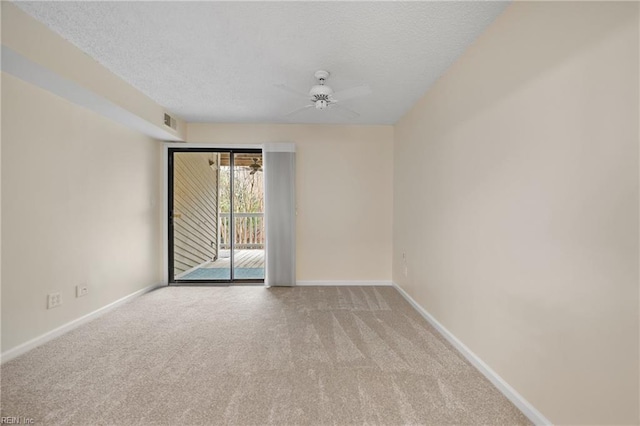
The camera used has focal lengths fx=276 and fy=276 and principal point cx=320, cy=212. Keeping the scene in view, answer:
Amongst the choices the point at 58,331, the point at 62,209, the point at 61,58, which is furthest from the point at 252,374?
the point at 61,58

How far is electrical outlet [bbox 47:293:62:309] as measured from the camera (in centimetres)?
240

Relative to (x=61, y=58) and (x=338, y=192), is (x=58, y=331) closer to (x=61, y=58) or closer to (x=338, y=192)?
(x=61, y=58)

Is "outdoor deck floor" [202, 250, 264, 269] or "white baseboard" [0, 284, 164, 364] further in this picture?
"outdoor deck floor" [202, 250, 264, 269]

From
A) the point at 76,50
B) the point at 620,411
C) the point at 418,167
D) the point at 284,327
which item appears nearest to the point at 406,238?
the point at 418,167

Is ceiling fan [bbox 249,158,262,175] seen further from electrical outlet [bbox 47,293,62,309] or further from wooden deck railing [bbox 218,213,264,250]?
electrical outlet [bbox 47,293,62,309]

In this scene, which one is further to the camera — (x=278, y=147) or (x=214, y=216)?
(x=214, y=216)

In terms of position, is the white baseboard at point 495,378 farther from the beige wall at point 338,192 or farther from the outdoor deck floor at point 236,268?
the outdoor deck floor at point 236,268

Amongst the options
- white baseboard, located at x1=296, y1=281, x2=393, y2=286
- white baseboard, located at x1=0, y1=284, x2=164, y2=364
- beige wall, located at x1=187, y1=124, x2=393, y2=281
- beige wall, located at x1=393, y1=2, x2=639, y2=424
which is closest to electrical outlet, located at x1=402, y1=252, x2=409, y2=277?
beige wall, located at x1=187, y1=124, x2=393, y2=281

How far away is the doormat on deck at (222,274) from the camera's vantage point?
185 inches

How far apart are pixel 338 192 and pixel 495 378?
9.56 feet

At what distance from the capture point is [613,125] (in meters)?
1.10

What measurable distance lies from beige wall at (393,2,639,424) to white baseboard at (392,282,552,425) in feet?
0.16

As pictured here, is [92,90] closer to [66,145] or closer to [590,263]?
[66,145]

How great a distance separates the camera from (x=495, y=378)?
1.79 metres
